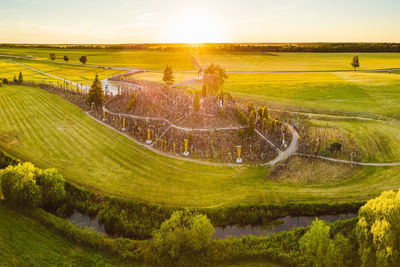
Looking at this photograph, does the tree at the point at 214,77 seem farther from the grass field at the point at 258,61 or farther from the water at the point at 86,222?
the grass field at the point at 258,61

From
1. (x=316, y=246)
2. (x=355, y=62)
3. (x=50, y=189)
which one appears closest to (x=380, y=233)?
(x=316, y=246)

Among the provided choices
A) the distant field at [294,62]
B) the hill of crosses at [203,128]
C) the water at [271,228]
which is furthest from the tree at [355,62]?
the water at [271,228]

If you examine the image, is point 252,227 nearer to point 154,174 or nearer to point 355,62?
point 154,174

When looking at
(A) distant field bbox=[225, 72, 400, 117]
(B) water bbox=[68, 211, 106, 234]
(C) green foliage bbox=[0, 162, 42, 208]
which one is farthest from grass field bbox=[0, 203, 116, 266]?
(A) distant field bbox=[225, 72, 400, 117]

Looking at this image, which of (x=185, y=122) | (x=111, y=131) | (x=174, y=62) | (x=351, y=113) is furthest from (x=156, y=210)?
(x=174, y=62)

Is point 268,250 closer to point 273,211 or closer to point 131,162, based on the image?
point 273,211

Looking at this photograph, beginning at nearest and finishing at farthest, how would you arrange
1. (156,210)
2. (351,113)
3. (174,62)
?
(156,210) → (351,113) → (174,62)
